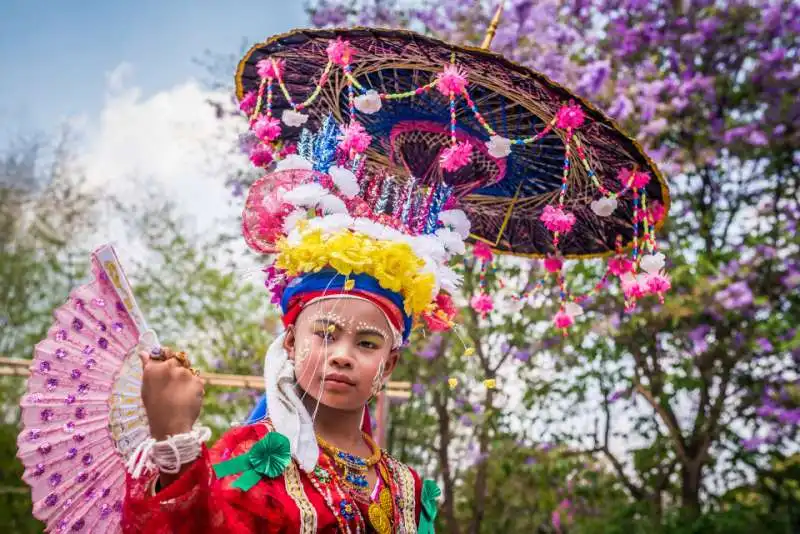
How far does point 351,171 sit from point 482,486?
745cm

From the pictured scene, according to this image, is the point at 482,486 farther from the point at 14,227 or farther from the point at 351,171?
the point at 14,227

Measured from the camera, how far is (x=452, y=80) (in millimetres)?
2764

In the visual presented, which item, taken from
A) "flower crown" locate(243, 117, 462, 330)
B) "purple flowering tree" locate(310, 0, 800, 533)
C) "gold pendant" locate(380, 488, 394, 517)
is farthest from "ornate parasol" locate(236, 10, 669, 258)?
"purple flowering tree" locate(310, 0, 800, 533)

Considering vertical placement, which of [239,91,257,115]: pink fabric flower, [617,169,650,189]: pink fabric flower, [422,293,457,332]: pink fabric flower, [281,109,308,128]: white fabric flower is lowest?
[422,293,457,332]: pink fabric flower

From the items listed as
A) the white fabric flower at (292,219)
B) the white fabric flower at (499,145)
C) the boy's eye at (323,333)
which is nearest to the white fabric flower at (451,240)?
the white fabric flower at (499,145)

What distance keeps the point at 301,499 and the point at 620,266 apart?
2.00 m

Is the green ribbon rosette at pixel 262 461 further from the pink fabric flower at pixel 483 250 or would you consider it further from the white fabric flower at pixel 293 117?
the pink fabric flower at pixel 483 250

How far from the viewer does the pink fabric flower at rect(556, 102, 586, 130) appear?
2.82m

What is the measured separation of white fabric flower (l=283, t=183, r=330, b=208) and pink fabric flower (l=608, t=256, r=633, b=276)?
61.8 inches

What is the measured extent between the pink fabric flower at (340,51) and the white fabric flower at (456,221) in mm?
771

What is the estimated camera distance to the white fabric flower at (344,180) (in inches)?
112

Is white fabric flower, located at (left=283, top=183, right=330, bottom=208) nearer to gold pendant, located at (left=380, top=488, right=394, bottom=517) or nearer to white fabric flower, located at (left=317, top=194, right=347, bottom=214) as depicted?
→ white fabric flower, located at (left=317, top=194, right=347, bottom=214)

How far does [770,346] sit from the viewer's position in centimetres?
805

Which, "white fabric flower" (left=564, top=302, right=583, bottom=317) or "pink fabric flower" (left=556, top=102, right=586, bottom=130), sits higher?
"pink fabric flower" (left=556, top=102, right=586, bottom=130)
